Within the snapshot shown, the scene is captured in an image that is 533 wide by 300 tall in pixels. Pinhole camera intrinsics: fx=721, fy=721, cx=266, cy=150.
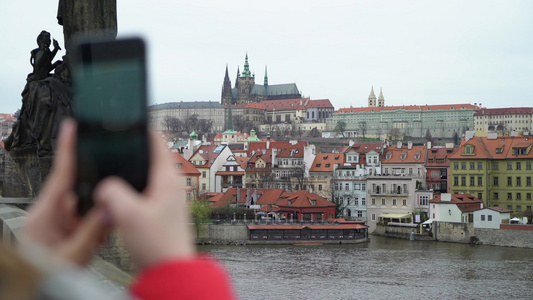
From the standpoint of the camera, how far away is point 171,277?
558 millimetres

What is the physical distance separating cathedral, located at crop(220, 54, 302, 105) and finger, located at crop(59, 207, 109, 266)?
119 metres

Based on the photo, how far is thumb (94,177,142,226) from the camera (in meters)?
0.56

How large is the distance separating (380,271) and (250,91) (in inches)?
4097

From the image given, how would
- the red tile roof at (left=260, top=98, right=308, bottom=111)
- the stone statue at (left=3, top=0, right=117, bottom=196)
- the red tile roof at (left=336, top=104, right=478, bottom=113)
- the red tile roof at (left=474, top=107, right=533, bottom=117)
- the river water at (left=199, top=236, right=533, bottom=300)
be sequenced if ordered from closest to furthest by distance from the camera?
1. the stone statue at (left=3, top=0, right=117, bottom=196)
2. the river water at (left=199, top=236, right=533, bottom=300)
3. the red tile roof at (left=474, top=107, right=533, bottom=117)
4. the red tile roof at (left=336, top=104, right=478, bottom=113)
5. the red tile roof at (left=260, top=98, right=308, bottom=111)

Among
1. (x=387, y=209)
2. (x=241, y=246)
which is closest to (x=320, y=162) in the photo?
(x=387, y=209)

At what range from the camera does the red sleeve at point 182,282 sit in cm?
55

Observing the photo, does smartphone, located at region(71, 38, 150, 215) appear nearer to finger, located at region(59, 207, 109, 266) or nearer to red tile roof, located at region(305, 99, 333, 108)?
finger, located at region(59, 207, 109, 266)

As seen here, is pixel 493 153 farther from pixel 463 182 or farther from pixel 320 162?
pixel 320 162

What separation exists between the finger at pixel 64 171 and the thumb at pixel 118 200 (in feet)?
0.11

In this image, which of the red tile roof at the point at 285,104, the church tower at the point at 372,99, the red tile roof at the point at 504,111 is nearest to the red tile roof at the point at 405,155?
the red tile roof at the point at 504,111

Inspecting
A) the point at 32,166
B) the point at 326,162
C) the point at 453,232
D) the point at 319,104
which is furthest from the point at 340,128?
the point at 32,166

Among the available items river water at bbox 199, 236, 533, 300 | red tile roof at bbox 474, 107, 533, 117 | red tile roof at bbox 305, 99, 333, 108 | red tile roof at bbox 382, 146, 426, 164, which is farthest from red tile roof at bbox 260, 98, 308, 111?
river water at bbox 199, 236, 533, 300

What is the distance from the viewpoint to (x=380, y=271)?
1950 centimetres

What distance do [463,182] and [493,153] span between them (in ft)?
6.59
